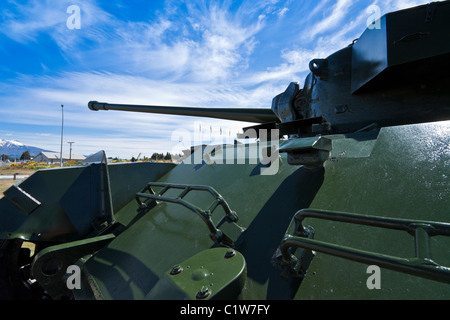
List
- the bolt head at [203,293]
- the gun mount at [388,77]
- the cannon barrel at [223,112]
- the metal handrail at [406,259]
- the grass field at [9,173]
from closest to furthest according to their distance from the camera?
the metal handrail at [406,259] → the bolt head at [203,293] → the gun mount at [388,77] → the cannon barrel at [223,112] → the grass field at [9,173]

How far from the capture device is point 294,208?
1994 mm

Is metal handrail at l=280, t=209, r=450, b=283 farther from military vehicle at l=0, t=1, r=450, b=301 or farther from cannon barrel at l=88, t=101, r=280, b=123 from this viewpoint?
cannon barrel at l=88, t=101, r=280, b=123

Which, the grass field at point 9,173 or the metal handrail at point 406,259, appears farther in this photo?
the grass field at point 9,173

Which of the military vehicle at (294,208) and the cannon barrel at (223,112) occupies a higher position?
the cannon barrel at (223,112)

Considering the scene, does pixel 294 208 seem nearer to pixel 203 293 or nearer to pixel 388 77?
pixel 203 293

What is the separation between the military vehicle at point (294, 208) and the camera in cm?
133

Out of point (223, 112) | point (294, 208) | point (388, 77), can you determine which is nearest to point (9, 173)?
point (223, 112)

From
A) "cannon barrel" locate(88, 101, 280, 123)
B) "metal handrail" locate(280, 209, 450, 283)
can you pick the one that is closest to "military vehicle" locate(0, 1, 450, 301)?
"metal handrail" locate(280, 209, 450, 283)

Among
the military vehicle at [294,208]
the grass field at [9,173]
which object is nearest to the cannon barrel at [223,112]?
the military vehicle at [294,208]

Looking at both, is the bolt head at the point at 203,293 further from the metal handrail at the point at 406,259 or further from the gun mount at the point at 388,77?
the gun mount at the point at 388,77

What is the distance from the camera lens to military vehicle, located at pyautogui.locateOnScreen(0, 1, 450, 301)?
1.33 meters

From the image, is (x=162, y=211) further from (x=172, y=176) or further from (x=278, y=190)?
(x=278, y=190)

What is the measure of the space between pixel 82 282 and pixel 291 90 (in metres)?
4.00
